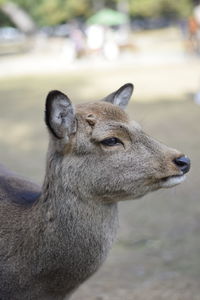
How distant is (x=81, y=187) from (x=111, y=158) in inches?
9.4

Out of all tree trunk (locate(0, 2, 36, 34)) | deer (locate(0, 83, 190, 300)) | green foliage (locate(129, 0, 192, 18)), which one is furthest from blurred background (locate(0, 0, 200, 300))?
green foliage (locate(129, 0, 192, 18))

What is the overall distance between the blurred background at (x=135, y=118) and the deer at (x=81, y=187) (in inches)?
76.1

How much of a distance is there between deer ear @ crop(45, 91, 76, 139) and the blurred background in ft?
8.02

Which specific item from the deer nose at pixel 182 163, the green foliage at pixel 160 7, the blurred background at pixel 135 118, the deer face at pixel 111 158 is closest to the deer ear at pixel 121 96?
the deer face at pixel 111 158

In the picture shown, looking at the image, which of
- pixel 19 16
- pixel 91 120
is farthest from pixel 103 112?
pixel 19 16

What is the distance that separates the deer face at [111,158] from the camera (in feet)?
10.6

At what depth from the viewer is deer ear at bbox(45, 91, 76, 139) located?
3.15m

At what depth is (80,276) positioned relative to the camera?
3412 mm

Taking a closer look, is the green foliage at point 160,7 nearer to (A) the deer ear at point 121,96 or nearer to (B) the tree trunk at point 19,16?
(B) the tree trunk at point 19,16

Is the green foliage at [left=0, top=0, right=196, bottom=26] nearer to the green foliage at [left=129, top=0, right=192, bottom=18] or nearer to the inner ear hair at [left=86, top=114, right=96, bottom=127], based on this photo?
the green foliage at [left=129, top=0, right=192, bottom=18]

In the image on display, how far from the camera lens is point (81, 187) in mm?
3273

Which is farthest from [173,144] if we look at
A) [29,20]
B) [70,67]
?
[29,20]

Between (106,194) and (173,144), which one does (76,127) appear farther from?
Result: (173,144)

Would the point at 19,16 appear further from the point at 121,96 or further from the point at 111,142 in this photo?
the point at 111,142
